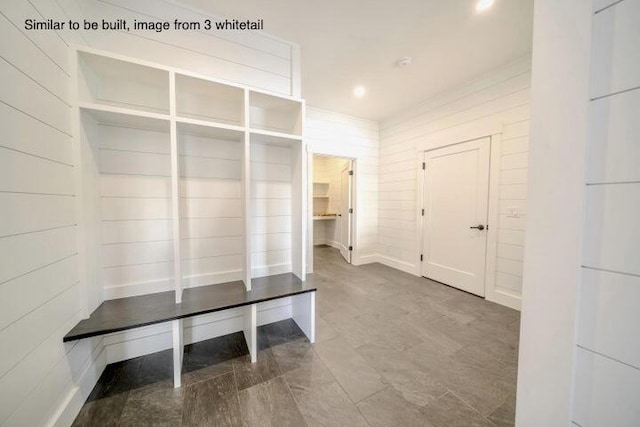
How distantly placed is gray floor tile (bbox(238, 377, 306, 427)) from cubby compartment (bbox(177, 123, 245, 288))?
880 mm

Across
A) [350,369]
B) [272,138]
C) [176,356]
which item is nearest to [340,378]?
[350,369]

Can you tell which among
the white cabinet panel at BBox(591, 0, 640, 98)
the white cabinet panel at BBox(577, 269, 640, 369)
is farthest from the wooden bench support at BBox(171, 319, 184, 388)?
the white cabinet panel at BBox(591, 0, 640, 98)

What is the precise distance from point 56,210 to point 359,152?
3.75 meters

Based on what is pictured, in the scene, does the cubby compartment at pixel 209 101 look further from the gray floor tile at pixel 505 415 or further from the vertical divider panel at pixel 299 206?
the gray floor tile at pixel 505 415

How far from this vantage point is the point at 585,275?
1.90ft

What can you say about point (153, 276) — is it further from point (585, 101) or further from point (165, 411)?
point (585, 101)

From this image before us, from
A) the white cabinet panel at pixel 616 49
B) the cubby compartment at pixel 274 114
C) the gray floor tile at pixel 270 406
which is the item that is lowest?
the gray floor tile at pixel 270 406

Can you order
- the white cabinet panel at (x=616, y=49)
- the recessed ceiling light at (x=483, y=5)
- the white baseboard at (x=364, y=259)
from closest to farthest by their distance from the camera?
1. the white cabinet panel at (x=616, y=49)
2. the recessed ceiling light at (x=483, y=5)
3. the white baseboard at (x=364, y=259)

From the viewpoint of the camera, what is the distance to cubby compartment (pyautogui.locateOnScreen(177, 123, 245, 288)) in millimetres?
1807

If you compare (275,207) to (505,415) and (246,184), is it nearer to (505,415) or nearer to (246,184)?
(246,184)

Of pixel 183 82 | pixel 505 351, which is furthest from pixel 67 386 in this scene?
pixel 505 351

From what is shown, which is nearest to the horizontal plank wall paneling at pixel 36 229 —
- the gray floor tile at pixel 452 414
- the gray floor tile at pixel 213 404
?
the gray floor tile at pixel 213 404

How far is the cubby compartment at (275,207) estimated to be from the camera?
2.03 m

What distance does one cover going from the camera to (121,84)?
1.58m
